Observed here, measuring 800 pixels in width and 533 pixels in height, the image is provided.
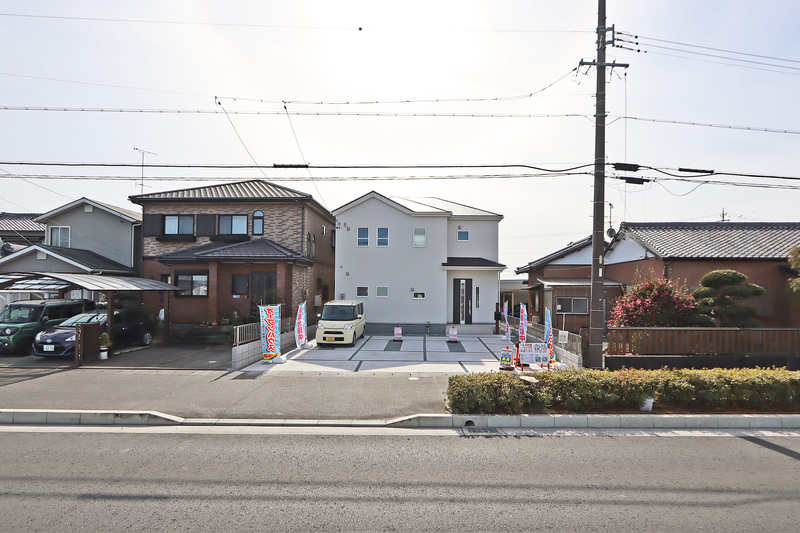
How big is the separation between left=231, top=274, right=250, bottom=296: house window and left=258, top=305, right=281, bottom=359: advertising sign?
21.8 feet

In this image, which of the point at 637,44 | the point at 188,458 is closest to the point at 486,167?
the point at 637,44

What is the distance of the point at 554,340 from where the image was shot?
1458 centimetres

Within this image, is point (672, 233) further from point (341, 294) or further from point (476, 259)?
point (341, 294)

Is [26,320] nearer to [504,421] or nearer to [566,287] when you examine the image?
[504,421]

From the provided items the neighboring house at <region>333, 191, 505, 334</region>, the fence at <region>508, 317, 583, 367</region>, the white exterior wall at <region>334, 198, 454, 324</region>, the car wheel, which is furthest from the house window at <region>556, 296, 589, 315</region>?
the car wheel

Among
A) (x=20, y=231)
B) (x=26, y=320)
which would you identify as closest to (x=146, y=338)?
(x=26, y=320)

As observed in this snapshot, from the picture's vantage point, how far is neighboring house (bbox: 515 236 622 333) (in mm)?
21038

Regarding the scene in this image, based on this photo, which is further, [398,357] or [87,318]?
[87,318]

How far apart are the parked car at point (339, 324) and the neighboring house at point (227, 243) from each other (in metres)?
2.87

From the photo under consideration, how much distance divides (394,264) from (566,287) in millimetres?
9015

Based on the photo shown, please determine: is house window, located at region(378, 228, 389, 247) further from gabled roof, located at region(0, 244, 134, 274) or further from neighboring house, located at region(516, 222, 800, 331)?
gabled roof, located at region(0, 244, 134, 274)

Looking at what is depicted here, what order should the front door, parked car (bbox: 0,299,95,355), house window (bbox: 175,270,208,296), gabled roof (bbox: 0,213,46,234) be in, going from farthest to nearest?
gabled roof (bbox: 0,213,46,234), the front door, house window (bbox: 175,270,208,296), parked car (bbox: 0,299,95,355)

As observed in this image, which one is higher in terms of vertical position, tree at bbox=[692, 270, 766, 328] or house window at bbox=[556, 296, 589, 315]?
tree at bbox=[692, 270, 766, 328]

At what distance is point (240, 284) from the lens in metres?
19.6
